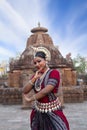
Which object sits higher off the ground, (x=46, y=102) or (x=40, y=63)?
(x=40, y=63)

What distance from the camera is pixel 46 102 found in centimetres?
412

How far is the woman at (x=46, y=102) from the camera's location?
4094mm

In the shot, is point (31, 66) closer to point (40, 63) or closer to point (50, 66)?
point (50, 66)

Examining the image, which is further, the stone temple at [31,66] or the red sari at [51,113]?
the stone temple at [31,66]

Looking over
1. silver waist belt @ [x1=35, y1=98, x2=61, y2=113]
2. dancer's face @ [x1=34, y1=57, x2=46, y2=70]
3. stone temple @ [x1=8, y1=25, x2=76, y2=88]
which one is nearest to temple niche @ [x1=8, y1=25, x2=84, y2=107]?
stone temple @ [x1=8, y1=25, x2=76, y2=88]

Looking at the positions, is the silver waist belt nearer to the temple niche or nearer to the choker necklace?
the choker necklace

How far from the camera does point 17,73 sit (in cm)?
1786

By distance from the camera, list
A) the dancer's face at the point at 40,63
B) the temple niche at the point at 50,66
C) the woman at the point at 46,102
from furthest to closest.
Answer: the temple niche at the point at 50,66 → the dancer's face at the point at 40,63 → the woman at the point at 46,102

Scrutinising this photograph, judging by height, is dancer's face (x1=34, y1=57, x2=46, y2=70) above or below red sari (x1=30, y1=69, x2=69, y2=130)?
above

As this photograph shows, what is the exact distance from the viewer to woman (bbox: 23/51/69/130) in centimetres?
409

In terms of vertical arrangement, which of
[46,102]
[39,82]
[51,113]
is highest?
[39,82]

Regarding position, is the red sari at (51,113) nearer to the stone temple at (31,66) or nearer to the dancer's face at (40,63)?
the dancer's face at (40,63)

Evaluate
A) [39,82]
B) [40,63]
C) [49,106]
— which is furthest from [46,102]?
[40,63]

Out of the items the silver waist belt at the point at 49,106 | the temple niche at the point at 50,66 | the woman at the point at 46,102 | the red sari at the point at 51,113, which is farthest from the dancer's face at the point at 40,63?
the temple niche at the point at 50,66
